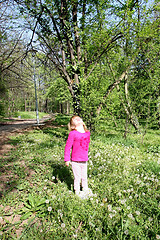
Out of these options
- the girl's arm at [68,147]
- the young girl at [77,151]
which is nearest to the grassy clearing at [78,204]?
the young girl at [77,151]

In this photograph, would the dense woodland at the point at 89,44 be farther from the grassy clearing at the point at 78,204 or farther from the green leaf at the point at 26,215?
the green leaf at the point at 26,215

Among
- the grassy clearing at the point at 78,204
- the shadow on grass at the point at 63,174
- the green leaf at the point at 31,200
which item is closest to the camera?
the grassy clearing at the point at 78,204

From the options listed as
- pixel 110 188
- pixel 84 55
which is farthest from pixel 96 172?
pixel 84 55

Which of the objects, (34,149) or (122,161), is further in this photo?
(34,149)

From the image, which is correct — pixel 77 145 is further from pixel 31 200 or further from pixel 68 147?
pixel 31 200

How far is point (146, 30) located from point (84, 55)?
10.3 ft

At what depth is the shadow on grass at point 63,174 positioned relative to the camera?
3732mm

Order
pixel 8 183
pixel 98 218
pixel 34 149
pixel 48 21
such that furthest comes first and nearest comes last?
pixel 48 21 < pixel 34 149 < pixel 8 183 < pixel 98 218

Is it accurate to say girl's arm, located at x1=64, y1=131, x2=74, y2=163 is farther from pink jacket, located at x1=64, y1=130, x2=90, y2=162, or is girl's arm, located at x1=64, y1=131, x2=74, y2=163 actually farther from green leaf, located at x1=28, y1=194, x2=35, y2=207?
green leaf, located at x1=28, y1=194, x2=35, y2=207

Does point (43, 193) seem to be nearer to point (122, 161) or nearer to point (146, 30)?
point (122, 161)

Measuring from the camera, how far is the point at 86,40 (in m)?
7.46

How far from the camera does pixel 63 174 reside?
161 inches

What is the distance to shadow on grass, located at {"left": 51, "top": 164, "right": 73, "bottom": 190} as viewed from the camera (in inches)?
147

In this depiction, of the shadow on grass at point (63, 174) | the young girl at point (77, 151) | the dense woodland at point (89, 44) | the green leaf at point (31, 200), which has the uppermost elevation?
the dense woodland at point (89, 44)
